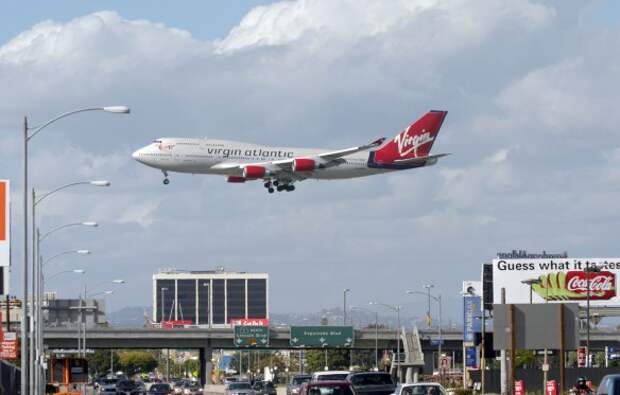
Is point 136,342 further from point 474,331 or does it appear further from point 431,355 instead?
point 431,355

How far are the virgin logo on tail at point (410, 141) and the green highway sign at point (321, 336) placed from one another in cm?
2995

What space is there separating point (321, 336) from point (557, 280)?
21.6 metres

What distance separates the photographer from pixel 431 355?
509ft

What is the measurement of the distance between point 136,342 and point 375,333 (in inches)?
861

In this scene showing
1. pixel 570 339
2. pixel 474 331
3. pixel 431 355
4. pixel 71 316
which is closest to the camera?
pixel 570 339

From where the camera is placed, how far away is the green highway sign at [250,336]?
12156 centimetres

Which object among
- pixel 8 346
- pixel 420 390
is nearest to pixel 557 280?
pixel 8 346

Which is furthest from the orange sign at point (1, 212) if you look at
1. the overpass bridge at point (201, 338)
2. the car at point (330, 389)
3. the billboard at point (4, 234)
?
the overpass bridge at point (201, 338)

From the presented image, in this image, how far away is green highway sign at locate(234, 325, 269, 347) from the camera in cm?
12156

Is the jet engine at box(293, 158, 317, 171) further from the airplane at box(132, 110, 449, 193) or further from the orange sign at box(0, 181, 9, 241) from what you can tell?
the orange sign at box(0, 181, 9, 241)

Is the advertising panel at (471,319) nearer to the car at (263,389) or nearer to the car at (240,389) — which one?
the car at (263,389)

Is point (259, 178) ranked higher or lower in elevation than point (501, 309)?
higher

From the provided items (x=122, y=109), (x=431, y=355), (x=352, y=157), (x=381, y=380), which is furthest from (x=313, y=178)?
(x=431, y=355)

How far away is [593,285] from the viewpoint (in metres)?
119
